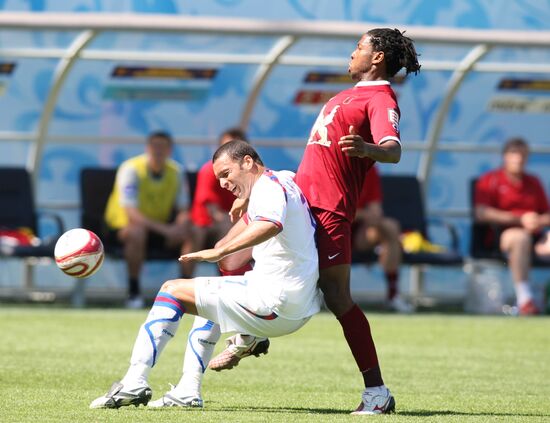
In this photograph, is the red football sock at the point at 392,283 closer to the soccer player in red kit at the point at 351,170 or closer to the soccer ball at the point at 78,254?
the soccer player in red kit at the point at 351,170

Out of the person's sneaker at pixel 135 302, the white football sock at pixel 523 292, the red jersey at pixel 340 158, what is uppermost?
the red jersey at pixel 340 158

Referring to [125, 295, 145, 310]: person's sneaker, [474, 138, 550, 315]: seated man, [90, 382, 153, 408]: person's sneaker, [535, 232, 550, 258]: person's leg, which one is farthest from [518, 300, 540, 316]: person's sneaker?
[90, 382, 153, 408]: person's sneaker

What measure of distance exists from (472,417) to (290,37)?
754 cm

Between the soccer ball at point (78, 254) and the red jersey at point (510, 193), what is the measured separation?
8694 mm

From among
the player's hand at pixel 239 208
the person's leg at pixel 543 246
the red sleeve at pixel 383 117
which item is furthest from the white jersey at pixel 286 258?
the person's leg at pixel 543 246

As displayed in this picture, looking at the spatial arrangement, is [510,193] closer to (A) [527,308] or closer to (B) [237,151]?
(A) [527,308]

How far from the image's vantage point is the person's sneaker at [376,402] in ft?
21.5

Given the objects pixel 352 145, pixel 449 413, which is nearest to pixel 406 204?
pixel 449 413

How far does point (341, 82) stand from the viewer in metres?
15.3

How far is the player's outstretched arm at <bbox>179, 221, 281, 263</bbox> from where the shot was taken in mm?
6051

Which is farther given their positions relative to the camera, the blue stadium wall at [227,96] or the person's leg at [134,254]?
the blue stadium wall at [227,96]

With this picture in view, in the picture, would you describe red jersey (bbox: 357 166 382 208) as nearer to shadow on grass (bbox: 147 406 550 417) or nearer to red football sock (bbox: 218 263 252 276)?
red football sock (bbox: 218 263 252 276)

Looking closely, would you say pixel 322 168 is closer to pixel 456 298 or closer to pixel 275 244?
pixel 275 244

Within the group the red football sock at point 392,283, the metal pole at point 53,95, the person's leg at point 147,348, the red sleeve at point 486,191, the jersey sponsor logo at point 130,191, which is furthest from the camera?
the red sleeve at point 486,191
